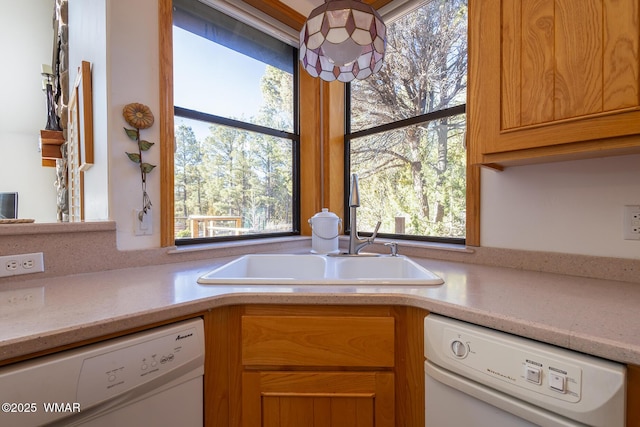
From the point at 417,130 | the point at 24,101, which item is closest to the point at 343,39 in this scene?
the point at 417,130

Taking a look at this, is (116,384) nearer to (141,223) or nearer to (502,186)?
(141,223)

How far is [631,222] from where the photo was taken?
3.13 ft

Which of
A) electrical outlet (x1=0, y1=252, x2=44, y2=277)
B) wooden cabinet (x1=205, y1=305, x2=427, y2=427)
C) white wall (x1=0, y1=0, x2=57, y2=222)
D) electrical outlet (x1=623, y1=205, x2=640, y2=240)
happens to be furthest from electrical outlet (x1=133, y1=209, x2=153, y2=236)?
white wall (x1=0, y1=0, x2=57, y2=222)

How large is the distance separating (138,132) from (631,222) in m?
1.96

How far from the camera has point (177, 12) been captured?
1.56 meters

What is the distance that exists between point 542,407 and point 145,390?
2.97 ft

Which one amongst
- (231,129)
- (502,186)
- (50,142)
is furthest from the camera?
(50,142)

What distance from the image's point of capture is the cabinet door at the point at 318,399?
33.7 inches

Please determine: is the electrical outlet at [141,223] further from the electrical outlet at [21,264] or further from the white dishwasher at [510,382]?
the white dishwasher at [510,382]

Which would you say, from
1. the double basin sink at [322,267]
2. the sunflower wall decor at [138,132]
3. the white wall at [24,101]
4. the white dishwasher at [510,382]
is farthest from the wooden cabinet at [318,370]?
the white wall at [24,101]

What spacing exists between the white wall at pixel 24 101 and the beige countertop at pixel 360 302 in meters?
3.00

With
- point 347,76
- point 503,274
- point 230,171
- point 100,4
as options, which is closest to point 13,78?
point 100,4

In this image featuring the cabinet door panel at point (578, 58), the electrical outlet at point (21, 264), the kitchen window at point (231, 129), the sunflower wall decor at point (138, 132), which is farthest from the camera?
the kitchen window at point (231, 129)

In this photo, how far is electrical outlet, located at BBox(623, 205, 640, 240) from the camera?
0.94 meters
